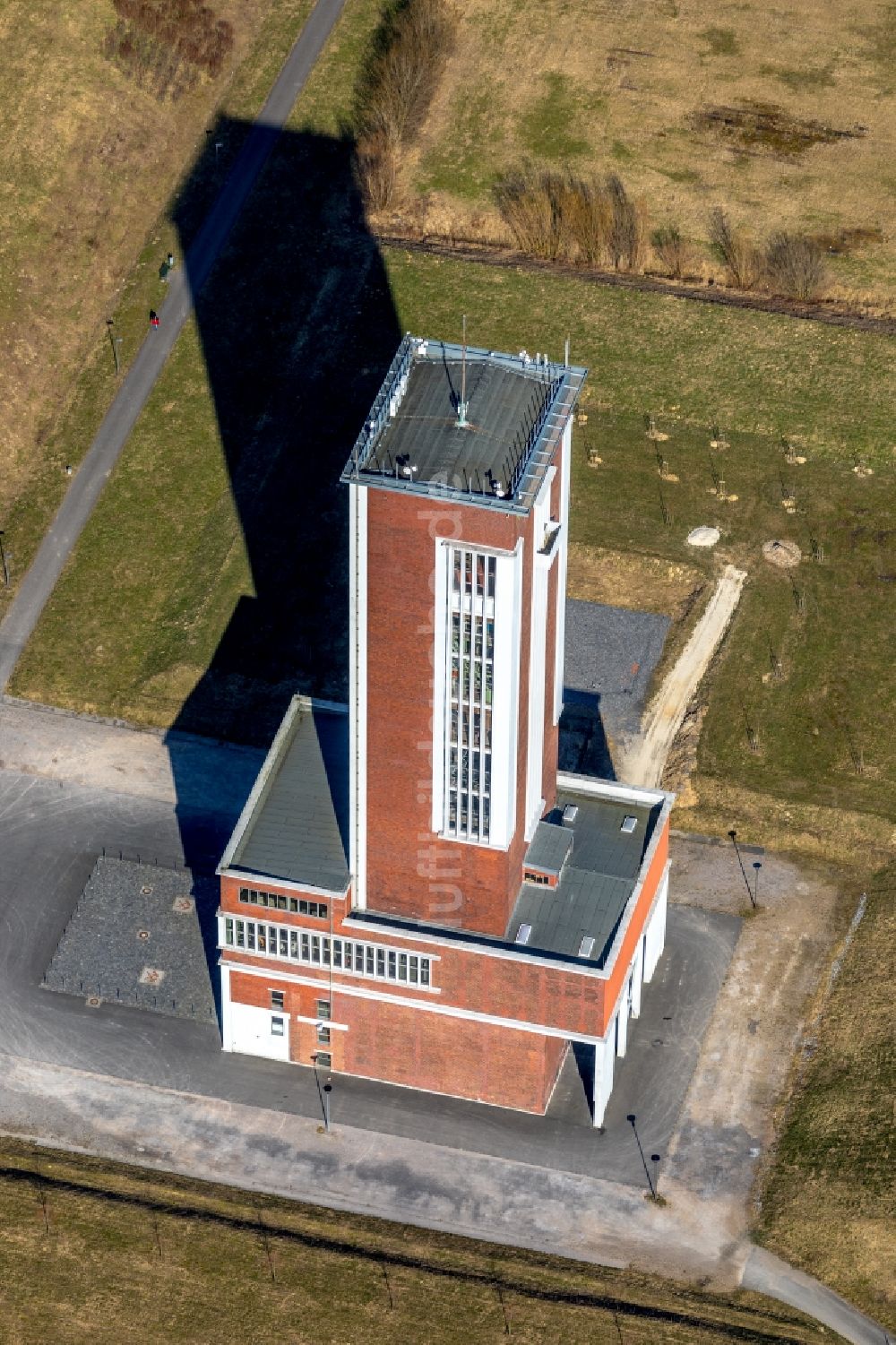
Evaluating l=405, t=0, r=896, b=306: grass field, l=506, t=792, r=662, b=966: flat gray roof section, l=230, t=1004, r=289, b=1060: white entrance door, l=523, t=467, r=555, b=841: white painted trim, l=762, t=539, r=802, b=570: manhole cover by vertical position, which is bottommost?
l=762, t=539, r=802, b=570: manhole cover

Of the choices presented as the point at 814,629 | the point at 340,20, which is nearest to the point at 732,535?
the point at 814,629

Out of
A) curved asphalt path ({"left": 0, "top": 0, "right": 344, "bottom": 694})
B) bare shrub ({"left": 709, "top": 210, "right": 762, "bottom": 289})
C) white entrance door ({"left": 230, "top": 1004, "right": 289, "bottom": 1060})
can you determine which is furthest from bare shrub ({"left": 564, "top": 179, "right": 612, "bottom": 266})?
white entrance door ({"left": 230, "top": 1004, "right": 289, "bottom": 1060})

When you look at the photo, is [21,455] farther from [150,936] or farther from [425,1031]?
[425,1031]

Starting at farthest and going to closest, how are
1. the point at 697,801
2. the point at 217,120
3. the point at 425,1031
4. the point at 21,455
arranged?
1. the point at 217,120
2. the point at 21,455
3. the point at 697,801
4. the point at 425,1031

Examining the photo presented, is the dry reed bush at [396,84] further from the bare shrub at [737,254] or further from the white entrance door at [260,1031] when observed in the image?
the white entrance door at [260,1031]

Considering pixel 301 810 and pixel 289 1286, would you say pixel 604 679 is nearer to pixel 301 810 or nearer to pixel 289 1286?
pixel 301 810

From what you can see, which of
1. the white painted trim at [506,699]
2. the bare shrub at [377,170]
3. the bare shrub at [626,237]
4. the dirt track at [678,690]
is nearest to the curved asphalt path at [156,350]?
the bare shrub at [377,170]

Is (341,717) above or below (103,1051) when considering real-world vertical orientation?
above

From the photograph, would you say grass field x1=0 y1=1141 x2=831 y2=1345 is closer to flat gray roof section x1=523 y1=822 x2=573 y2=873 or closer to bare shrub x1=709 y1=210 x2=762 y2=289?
flat gray roof section x1=523 y1=822 x2=573 y2=873
